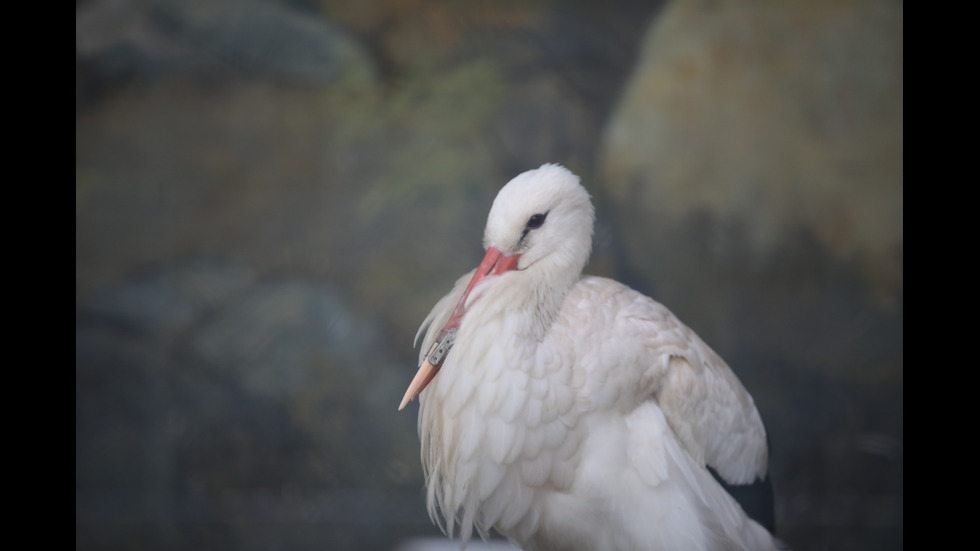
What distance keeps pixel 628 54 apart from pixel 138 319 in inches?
61.2

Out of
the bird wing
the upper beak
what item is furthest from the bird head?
the bird wing

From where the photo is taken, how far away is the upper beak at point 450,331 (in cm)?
140

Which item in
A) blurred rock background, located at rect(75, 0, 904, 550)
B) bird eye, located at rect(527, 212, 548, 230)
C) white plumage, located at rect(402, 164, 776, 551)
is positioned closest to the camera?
white plumage, located at rect(402, 164, 776, 551)

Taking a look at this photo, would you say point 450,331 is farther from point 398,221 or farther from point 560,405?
point 398,221

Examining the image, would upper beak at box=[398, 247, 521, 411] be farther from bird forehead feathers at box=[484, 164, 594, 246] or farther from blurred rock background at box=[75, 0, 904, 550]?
blurred rock background at box=[75, 0, 904, 550]

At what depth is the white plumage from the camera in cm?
134

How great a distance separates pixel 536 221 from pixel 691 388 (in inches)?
17.6

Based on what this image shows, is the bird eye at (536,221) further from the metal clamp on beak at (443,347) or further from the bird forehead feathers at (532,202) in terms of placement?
the metal clamp on beak at (443,347)

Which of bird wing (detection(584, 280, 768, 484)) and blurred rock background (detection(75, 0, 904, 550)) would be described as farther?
blurred rock background (detection(75, 0, 904, 550))

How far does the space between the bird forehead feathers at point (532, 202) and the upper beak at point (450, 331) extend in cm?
4

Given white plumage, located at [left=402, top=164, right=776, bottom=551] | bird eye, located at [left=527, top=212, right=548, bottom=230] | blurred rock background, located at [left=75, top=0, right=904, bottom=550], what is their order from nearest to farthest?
white plumage, located at [left=402, top=164, right=776, bottom=551], bird eye, located at [left=527, top=212, right=548, bottom=230], blurred rock background, located at [left=75, top=0, right=904, bottom=550]

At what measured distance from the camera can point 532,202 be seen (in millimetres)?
1430

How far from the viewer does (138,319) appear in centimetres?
207

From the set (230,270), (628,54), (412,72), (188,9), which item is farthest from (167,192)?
(628,54)
